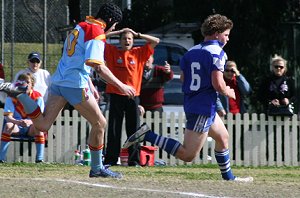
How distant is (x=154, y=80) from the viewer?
17.8m

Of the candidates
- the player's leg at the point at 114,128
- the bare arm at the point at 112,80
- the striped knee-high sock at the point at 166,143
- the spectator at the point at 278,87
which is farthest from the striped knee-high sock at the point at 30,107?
the spectator at the point at 278,87

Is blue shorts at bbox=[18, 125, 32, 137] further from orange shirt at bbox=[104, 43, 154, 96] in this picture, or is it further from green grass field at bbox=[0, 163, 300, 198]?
green grass field at bbox=[0, 163, 300, 198]

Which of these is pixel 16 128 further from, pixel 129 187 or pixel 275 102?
pixel 129 187

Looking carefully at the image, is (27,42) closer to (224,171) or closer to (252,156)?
(252,156)

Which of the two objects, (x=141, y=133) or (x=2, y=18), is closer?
(x=141, y=133)

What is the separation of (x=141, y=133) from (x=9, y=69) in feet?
34.2

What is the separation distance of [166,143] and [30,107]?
159 cm

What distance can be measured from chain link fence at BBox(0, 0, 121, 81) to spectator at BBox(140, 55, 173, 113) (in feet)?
14.8

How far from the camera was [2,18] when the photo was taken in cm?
2266

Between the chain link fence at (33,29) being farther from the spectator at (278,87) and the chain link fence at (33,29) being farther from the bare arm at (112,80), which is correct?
the bare arm at (112,80)

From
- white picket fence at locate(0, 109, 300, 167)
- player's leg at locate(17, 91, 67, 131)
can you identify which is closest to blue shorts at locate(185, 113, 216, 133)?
player's leg at locate(17, 91, 67, 131)

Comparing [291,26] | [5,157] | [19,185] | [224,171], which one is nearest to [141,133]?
[224,171]

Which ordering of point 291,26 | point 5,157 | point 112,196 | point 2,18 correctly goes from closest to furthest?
point 112,196
point 5,157
point 291,26
point 2,18

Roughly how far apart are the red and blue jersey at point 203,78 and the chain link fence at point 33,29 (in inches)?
412
